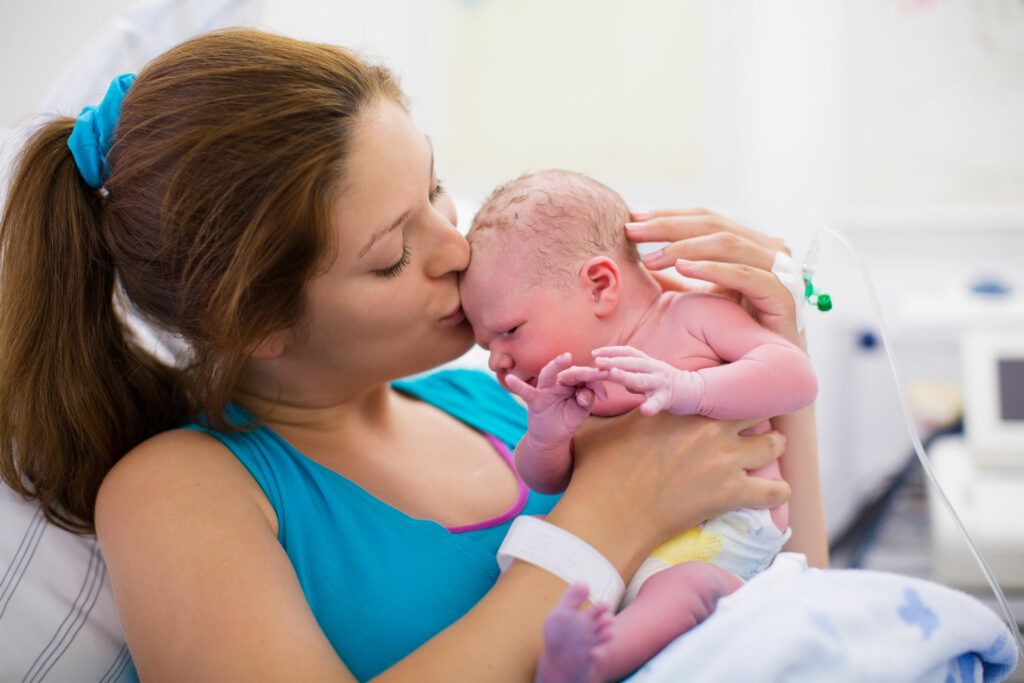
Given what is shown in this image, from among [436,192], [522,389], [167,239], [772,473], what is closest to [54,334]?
[167,239]

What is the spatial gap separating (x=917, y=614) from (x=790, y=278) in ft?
1.55

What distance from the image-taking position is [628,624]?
90 cm


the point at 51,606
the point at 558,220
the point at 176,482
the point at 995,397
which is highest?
the point at 558,220

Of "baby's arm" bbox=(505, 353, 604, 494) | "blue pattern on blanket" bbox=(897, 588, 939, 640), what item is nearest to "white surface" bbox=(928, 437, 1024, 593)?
"blue pattern on blanket" bbox=(897, 588, 939, 640)

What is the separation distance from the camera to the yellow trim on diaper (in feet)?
3.39

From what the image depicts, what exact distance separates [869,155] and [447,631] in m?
2.62

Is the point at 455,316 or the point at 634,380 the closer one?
the point at 634,380

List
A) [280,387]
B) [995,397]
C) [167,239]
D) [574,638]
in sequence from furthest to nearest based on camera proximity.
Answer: [995,397] < [280,387] < [167,239] < [574,638]

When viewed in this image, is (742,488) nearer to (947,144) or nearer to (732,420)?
(732,420)

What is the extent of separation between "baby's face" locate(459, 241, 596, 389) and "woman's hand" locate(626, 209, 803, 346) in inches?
5.4

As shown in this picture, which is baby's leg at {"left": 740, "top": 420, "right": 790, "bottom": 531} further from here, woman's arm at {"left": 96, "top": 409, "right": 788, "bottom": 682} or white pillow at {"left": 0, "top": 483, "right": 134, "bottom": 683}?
white pillow at {"left": 0, "top": 483, "right": 134, "bottom": 683}

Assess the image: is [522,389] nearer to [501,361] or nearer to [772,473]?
[501,361]

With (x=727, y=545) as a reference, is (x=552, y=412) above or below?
above

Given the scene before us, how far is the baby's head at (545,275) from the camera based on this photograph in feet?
3.67
